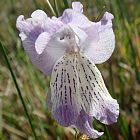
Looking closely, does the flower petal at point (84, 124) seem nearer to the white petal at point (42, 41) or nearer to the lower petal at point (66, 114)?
the lower petal at point (66, 114)

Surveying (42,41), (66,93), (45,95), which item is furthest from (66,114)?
(45,95)

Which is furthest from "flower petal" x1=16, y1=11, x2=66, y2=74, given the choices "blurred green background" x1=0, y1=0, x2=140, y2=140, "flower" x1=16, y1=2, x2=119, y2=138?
"blurred green background" x1=0, y1=0, x2=140, y2=140

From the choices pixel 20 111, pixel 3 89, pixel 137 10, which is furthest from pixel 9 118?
pixel 137 10

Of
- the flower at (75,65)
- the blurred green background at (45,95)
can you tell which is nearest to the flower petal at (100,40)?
the flower at (75,65)

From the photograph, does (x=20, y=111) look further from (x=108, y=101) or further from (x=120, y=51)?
(x=108, y=101)

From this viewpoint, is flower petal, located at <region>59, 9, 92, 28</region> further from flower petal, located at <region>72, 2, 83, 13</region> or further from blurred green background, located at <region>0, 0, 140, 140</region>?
blurred green background, located at <region>0, 0, 140, 140</region>

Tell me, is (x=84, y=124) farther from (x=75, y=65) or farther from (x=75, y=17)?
(x=75, y=17)
